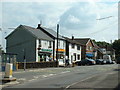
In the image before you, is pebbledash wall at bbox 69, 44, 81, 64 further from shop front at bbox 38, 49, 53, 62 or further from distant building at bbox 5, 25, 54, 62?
shop front at bbox 38, 49, 53, 62

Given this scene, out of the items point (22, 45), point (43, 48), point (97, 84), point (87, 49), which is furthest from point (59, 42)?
point (97, 84)

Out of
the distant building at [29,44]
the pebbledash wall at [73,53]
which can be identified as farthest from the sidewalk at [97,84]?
the pebbledash wall at [73,53]

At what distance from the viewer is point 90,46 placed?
302ft

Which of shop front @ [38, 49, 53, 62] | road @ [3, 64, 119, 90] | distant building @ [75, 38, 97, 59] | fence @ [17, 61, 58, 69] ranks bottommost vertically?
road @ [3, 64, 119, 90]

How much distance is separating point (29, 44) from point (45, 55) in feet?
14.4

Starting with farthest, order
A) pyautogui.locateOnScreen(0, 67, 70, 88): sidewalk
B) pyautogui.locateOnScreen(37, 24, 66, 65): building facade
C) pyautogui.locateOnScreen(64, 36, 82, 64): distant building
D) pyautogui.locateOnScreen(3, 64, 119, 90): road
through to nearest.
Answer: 1. pyautogui.locateOnScreen(64, 36, 82, 64): distant building
2. pyautogui.locateOnScreen(37, 24, 66, 65): building facade
3. pyautogui.locateOnScreen(0, 67, 70, 88): sidewalk
4. pyautogui.locateOnScreen(3, 64, 119, 90): road

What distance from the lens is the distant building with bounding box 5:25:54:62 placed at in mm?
56500

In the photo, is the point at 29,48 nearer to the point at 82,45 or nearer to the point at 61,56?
the point at 61,56

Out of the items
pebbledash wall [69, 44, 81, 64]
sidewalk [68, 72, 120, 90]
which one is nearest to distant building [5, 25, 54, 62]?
pebbledash wall [69, 44, 81, 64]

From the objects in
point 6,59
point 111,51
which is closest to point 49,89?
point 6,59

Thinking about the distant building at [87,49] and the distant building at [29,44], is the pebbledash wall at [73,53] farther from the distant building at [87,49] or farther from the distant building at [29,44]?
the distant building at [29,44]

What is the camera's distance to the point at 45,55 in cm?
5953

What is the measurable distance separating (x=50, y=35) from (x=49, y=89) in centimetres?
4937

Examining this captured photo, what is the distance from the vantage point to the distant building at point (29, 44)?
56.5 meters
